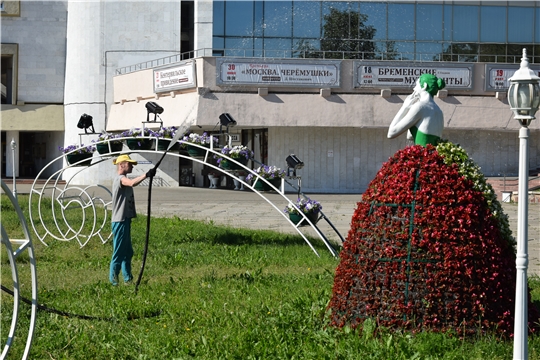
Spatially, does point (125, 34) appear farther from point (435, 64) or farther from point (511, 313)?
point (511, 313)

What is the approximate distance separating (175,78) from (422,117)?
27778 millimetres

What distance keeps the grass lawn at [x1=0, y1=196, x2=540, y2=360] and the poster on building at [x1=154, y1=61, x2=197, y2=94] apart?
69.0 ft

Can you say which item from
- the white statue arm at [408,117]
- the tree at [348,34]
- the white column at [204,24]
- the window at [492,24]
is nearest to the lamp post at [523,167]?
the white statue arm at [408,117]

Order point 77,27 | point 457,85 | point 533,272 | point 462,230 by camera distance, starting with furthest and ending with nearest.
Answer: point 77,27 → point 457,85 → point 533,272 → point 462,230

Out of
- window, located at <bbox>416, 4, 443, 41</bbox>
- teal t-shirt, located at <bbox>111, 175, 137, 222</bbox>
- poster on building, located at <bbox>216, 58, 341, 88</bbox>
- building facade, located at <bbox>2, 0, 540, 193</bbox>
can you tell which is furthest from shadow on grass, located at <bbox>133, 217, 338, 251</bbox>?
window, located at <bbox>416, 4, 443, 41</bbox>

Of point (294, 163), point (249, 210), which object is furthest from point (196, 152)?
point (249, 210)

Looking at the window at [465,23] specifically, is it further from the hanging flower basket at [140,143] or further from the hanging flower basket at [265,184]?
the hanging flower basket at [140,143]

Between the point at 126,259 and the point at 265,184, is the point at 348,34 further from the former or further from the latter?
the point at 126,259

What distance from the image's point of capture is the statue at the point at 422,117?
856 centimetres

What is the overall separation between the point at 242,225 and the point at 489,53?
21.1 meters

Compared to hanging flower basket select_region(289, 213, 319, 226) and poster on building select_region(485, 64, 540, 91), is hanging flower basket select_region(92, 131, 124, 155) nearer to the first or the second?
hanging flower basket select_region(289, 213, 319, 226)

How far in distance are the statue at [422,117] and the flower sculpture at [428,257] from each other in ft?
3.19

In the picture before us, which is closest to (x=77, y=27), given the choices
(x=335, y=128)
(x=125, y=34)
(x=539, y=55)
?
(x=125, y=34)

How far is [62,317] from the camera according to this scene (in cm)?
877
